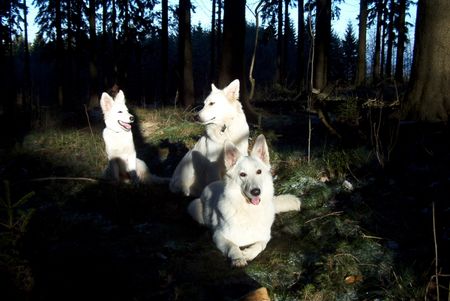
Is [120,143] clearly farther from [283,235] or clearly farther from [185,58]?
[185,58]

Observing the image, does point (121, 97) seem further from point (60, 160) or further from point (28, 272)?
point (28, 272)

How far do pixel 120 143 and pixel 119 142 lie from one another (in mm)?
22

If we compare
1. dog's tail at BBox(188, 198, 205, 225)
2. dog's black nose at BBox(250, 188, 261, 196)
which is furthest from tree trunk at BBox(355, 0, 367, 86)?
dog's black nose at BBox(250, 188, 261, 196)

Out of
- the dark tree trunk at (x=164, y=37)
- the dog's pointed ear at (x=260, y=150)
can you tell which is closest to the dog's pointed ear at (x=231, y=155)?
the dog's pointed ear at (x=260, y=150)

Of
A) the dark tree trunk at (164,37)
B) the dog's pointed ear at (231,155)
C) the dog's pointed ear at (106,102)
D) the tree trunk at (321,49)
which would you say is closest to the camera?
the dog's pointed ear at (231,155)

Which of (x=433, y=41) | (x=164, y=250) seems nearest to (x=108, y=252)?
(x=164, y=250)

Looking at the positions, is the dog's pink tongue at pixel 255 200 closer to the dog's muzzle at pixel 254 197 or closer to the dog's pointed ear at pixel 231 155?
the dog's muzzle at pixel 254 197

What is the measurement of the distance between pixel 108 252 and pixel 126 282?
79 cm

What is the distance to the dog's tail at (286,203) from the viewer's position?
525 centimetres

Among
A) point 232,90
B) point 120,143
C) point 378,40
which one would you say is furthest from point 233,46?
point 378,40

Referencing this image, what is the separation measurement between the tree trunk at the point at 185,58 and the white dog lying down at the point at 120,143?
7836mm

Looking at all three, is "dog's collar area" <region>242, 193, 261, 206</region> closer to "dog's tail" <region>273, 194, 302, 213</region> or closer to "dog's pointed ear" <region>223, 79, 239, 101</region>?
"dog's tail" <region>273, 194, 302, 213</region>

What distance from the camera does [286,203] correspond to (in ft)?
17.4

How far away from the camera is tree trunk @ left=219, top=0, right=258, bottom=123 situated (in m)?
9.60
